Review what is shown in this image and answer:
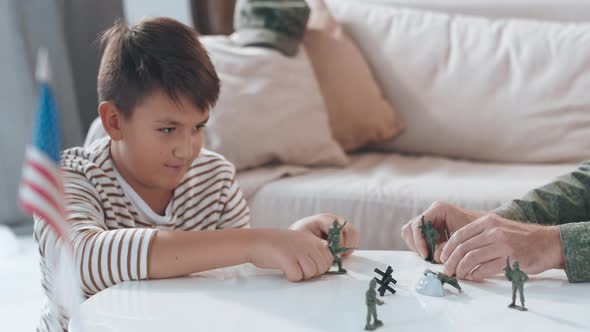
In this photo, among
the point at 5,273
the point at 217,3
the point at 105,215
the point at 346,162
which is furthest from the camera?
the point at 217,3

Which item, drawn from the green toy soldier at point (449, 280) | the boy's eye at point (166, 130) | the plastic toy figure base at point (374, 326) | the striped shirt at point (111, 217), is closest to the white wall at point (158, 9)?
the striped shirt at point (111, 217)

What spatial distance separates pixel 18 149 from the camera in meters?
3.32

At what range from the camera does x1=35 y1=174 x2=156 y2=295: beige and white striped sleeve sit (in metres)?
1.15

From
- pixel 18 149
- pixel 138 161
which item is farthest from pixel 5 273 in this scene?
pixel 138 161

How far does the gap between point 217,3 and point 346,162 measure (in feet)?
4.49

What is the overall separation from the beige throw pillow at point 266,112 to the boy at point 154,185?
86cm

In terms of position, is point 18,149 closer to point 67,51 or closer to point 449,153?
point 67,51

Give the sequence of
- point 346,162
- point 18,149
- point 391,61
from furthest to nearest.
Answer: point 18,149 < point 391,61 < point 346,162

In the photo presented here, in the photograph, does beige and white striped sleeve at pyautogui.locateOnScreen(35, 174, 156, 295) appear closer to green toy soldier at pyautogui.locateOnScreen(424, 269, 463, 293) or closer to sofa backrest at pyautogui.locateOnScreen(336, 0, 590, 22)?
green toy soldier at pyautogui.locateOnScreen(424, 269, 463, 293)

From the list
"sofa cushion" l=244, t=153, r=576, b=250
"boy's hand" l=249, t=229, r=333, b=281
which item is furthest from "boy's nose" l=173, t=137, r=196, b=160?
"sofa cushion" l=244, t=153, r=576, b=250

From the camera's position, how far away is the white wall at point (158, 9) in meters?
3.62

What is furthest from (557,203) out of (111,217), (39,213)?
(39,213)

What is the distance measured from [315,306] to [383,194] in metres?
1.16

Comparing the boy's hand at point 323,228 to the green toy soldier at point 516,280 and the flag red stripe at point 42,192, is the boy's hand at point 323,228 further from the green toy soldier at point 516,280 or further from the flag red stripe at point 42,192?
the flag red stripe at point 42,192
